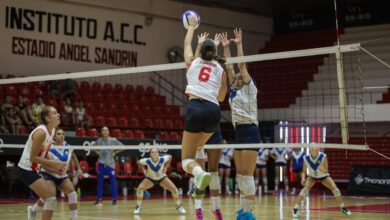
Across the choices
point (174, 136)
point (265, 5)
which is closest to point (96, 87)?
point (174, 136)

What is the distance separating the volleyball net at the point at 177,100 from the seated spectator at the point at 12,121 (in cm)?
116

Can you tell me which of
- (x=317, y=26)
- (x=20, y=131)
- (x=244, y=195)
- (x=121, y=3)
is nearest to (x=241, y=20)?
(x=317, y=26)

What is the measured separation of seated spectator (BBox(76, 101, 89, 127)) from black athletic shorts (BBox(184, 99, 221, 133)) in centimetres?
1375

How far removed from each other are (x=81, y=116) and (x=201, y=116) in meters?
14.1

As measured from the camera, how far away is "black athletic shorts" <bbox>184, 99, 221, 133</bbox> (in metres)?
7.37

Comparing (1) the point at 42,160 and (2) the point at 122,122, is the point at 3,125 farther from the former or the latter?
(1) the point at 42,160

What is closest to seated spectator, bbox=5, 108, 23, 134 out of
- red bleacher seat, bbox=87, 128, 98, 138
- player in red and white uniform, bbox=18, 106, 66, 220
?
red bleacher seat, bbox=87, 128, 98, 138

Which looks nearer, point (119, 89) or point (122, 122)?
Answer: point (122, 122)

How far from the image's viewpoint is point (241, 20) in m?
30.5

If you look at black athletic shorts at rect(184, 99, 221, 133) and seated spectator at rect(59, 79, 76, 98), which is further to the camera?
seated spectator at rect(59, 79, 76, 98)

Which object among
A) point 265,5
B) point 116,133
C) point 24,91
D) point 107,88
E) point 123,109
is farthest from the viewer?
point 265,5

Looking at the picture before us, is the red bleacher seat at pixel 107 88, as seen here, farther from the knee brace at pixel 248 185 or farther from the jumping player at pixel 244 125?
the knee brace at pixel 248 185

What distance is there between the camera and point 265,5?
1250 inches

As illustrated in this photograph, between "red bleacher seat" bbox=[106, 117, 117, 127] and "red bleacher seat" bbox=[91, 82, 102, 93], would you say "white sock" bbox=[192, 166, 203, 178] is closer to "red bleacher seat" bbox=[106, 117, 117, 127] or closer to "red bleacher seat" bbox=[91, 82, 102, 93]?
"red bleacher seat" bbox=[106, 117, 117, 127]
